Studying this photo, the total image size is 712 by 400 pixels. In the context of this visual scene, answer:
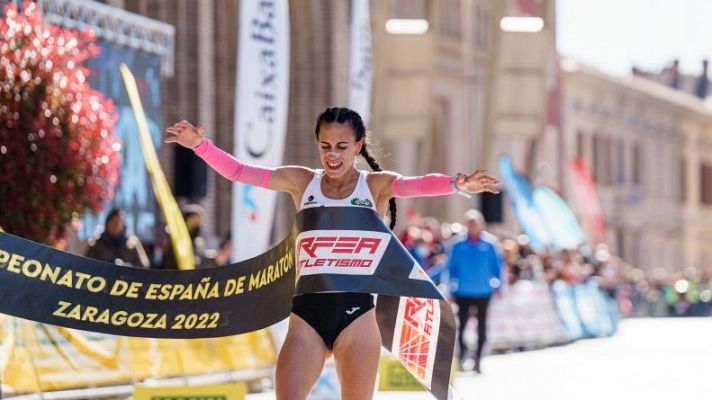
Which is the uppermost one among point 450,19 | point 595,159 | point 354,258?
point 450,19

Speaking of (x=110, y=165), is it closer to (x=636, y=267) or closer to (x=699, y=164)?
(x=636, y=267)

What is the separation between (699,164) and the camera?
80.0 meters

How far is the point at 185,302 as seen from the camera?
8680 mm

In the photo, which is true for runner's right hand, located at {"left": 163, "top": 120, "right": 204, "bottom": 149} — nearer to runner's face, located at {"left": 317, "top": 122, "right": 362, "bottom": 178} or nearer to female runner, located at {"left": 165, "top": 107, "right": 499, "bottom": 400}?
female runner, located at {"left": 165, "top": 107, "right": 499, "bottom": 400}

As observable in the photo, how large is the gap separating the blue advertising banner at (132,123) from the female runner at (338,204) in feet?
39.1

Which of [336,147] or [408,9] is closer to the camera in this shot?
[336,147]

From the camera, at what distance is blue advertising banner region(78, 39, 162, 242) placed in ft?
63.5

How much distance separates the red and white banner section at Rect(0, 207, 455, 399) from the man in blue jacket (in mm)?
9411

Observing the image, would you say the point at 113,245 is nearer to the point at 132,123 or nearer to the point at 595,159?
the point at 132,123

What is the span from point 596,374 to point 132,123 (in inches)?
236

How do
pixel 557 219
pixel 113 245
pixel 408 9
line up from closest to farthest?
pixel 113 245 < pixel 557 219 < pixel 408 9

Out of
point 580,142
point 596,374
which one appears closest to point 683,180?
point 580,142

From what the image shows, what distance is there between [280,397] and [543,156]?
1830 inches

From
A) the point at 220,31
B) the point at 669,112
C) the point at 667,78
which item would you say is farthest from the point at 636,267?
the point at 220,31
